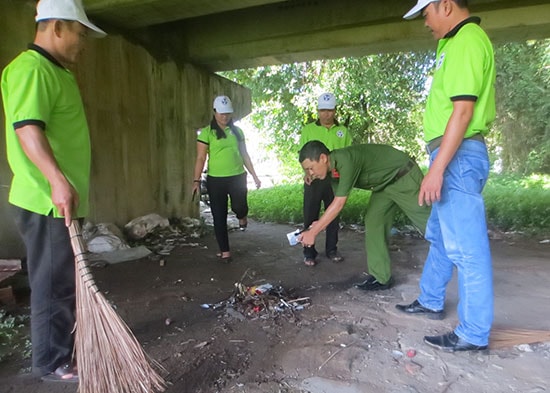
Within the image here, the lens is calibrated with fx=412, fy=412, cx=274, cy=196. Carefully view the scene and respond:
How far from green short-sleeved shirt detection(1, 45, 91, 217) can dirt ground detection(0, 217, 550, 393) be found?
108cm

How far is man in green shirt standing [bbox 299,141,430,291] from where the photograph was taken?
327 centimetres

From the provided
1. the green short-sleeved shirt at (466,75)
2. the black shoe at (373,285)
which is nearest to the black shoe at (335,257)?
the black shoe at (373,285)

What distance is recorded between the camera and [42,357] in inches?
87.6

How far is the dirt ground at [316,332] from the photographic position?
2.25 m

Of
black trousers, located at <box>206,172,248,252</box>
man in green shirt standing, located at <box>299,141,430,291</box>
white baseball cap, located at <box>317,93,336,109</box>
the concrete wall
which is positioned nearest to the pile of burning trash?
man in green shirt standing, located at <box>299,141,430,291</box>

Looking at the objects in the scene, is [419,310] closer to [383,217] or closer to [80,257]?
[383,217]

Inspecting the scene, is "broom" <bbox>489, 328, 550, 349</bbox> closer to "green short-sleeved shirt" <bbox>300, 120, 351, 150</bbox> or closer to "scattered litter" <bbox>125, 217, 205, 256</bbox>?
"green short-sleeved shirt" <bbox>300, 120, 351, 150</bbox>

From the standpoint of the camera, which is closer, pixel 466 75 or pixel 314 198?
pixel 466 75

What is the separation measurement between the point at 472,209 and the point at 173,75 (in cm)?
555

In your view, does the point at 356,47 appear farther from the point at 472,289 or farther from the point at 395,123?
the point at 395,123

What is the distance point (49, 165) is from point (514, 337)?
2885 millimetres

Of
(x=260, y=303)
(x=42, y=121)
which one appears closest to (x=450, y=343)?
(x=260, y=303)

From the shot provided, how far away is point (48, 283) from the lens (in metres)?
2.16

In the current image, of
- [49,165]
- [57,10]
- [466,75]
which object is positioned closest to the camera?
[49,165]
